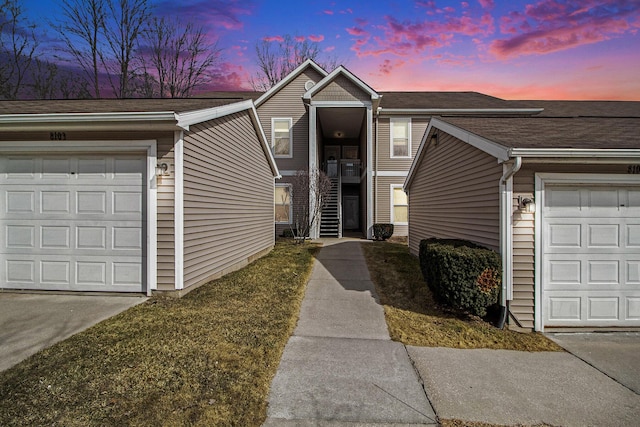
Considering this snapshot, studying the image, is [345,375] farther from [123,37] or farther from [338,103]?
[123,37]

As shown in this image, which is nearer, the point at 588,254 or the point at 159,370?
the point at 159,370

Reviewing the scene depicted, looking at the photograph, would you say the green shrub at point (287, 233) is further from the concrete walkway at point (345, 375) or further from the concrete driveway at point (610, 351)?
the concrete driveway at point (610, 351)

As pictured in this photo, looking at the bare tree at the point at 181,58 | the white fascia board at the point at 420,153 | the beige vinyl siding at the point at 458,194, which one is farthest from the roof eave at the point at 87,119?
the bare tree at the point at 181,58

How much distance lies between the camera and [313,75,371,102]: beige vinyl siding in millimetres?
13414

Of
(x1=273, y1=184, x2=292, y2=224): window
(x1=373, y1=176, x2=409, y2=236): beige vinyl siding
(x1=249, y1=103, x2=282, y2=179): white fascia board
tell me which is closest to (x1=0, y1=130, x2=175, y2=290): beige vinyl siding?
(x1=249, y1=103, x2=282, y2=179): white fascia board

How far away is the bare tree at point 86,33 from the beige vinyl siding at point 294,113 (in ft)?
40.9

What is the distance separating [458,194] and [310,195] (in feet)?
24.9

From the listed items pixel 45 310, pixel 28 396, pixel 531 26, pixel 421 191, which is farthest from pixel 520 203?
pixel 531 26

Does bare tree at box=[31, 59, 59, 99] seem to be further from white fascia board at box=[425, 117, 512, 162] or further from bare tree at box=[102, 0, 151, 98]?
white fascia board at box=[425, 117, 512, 162]

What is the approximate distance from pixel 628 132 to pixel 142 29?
2463 centimetres

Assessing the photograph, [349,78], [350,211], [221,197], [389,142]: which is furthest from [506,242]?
[350,211]

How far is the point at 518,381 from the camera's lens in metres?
3.18

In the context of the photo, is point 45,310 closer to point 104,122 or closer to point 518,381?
point 104,122

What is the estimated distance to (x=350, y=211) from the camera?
19172mm
